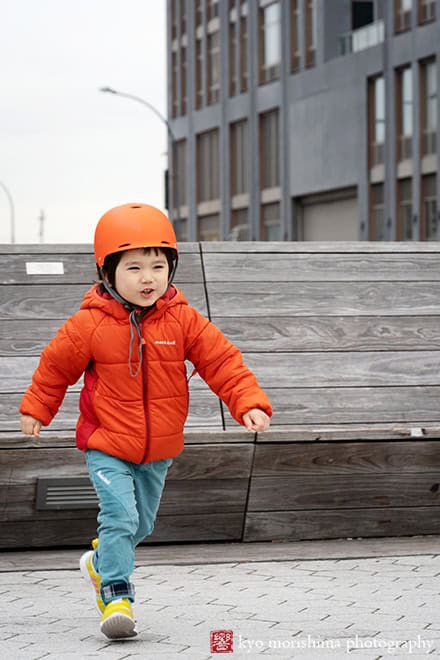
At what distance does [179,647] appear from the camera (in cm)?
421

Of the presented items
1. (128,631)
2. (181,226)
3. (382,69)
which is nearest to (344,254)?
(128,631)

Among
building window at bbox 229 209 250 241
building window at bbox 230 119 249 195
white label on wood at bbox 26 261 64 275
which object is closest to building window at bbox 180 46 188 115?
building window at bbox 230 119 249 195

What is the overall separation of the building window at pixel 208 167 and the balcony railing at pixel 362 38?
10.2m

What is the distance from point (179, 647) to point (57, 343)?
1.12 meters

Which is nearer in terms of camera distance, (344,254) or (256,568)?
(256,568)

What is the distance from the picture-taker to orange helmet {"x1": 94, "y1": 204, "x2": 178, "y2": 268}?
14.9 ft

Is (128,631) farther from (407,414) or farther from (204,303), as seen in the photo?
(204,303)

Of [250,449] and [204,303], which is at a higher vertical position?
[204,303]

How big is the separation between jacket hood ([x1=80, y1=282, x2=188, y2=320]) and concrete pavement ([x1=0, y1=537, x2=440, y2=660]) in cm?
107

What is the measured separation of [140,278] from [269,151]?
4529 cm

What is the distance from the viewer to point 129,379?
179 inches

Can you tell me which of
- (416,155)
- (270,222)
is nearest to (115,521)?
(416,155)

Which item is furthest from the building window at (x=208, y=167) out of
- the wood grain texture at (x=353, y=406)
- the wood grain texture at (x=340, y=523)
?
the wood grain texture at (x=340, y=523)

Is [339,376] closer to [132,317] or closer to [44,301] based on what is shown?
[44,301]
